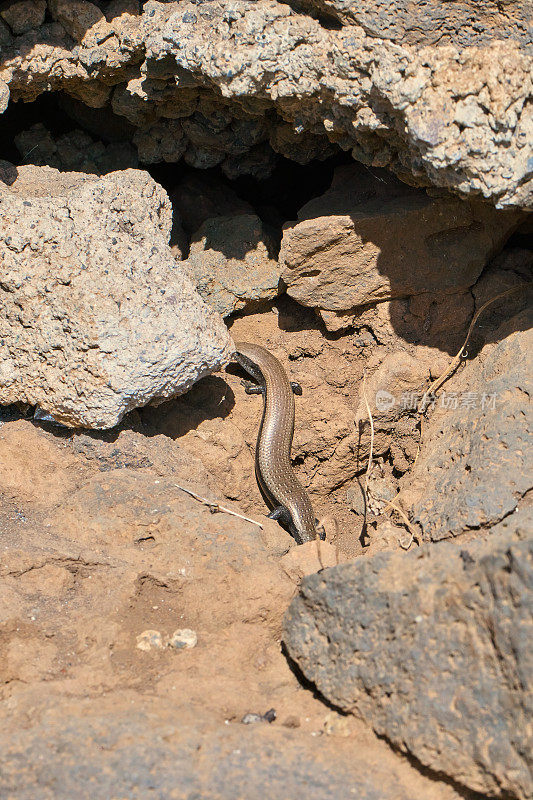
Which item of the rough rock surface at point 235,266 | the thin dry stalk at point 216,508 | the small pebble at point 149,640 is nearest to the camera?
the small pebble at point 149,640

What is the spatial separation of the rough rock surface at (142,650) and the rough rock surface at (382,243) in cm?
156

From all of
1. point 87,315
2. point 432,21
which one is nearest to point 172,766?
point 87,315

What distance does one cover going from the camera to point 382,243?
4316 mm

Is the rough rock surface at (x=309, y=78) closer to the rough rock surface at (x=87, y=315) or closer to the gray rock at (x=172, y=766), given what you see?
the rough rock surface at (x=87, y=315)

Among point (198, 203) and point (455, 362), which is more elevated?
point (455, 362)

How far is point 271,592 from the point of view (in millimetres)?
3111

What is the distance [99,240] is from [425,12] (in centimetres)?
204

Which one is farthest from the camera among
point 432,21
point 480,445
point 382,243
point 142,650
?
point 382,243

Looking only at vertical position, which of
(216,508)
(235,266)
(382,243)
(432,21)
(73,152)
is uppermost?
(432,21)

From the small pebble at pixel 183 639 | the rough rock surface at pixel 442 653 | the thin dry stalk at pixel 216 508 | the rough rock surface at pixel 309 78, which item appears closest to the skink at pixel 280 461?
the thin dry stalk at pixel 216 508

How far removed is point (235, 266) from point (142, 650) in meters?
2.99

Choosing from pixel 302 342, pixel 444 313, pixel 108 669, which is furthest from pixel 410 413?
pixel 108 669

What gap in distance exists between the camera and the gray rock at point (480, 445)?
330 centimetres

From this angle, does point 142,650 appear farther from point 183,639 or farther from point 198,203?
point 198,203
